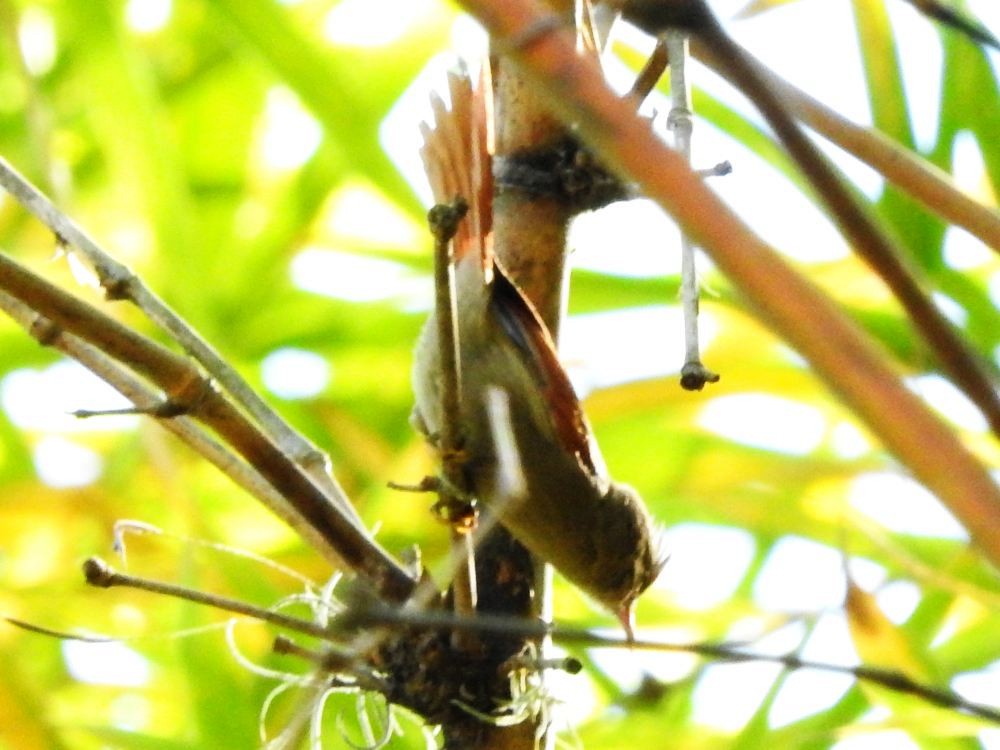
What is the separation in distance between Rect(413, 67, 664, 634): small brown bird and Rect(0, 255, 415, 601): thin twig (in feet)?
0.32

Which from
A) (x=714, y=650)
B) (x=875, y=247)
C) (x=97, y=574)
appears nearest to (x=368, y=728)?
(x=97, y=574)

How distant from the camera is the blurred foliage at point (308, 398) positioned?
160cm

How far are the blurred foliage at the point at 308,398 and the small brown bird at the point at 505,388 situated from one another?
0.27 m

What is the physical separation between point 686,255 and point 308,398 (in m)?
1.16

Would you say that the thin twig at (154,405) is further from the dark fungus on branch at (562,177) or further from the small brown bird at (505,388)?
the dark fungus on branch at (562,177)

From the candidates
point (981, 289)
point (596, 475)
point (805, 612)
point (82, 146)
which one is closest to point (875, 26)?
point (981, 289)

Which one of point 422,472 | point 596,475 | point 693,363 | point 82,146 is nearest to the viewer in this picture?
point 693,363

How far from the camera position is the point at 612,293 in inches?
71.2

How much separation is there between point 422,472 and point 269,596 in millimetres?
277

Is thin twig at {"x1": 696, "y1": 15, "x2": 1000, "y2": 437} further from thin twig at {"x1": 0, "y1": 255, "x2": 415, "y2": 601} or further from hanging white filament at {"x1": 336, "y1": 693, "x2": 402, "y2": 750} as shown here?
hanging white filament at {"x1": 336, "y1": 693, "x2": 402, "y2": 750}

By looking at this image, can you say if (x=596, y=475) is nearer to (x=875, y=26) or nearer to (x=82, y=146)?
(x=875, y=26)

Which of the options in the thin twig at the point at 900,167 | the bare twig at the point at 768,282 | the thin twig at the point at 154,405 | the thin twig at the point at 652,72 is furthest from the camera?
the thin twig at the point at 652,72

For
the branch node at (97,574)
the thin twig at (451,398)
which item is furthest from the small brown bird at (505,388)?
the branch node at (97,574)

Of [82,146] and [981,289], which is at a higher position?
[82,146]
